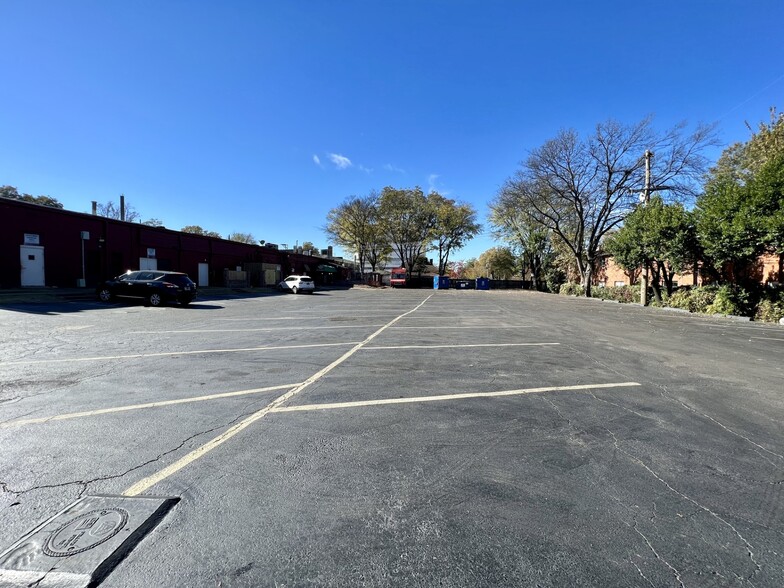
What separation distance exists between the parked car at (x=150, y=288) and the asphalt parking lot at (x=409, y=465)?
10450 millimetres

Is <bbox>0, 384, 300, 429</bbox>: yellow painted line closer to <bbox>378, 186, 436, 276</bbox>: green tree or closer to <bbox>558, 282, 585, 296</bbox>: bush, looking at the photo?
<bbox>558, 282, 585, 296</bbox>: bush

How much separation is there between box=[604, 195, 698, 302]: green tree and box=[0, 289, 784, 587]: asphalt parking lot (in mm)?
15619

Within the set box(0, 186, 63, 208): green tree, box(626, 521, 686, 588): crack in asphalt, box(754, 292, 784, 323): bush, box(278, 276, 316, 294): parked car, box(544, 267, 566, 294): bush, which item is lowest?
box(626, 521, 686, 588): crack in asphalt

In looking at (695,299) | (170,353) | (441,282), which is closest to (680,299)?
(695,299)

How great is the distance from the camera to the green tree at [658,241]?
1973cm

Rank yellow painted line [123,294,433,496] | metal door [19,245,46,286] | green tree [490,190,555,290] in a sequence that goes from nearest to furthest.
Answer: yellow painted line [123,294,433,496] → metal door [19,245,46,286] → green tree [490,190,555,290]

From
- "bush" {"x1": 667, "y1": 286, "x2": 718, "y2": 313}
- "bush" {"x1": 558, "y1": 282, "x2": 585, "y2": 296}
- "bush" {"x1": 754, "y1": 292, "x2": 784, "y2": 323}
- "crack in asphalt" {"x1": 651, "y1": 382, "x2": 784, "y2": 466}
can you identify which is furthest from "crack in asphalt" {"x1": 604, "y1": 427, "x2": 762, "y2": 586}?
"bush" {"x1": 558, "y1": 282, "x2": 585, "y2": 296}

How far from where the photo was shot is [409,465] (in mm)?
3191

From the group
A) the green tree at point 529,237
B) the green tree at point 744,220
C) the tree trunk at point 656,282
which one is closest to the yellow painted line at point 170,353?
the green tree at point 744,220

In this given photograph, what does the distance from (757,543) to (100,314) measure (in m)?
16.1

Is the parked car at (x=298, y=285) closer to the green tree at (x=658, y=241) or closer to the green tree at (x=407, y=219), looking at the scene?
the green tree at (x=658, y=241)

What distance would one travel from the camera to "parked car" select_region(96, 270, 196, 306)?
16.5 meters

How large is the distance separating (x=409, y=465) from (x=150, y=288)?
17.1m

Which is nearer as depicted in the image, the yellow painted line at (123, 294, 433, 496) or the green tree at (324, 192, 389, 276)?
the yellow painted line at (123, 294, 433, 496)
